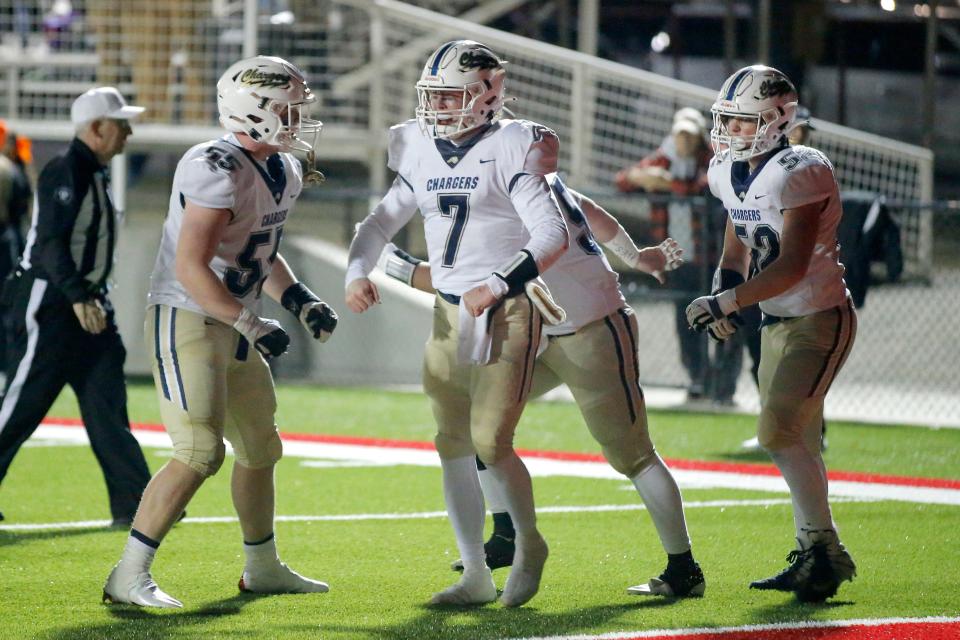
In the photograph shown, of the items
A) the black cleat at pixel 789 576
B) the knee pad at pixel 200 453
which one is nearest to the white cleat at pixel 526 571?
the black cleat at pixel 789 576

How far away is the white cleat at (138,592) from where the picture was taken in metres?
5.26

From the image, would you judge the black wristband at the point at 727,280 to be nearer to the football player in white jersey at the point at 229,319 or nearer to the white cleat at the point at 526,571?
the white cleat at the point at 526,571

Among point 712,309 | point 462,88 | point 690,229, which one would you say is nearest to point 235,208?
point 462,88

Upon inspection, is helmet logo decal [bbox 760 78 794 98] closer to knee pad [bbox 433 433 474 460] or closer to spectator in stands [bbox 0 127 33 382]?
knee pad [bbox 433 433 474 460]

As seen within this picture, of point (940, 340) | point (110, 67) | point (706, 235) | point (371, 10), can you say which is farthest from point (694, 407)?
point (110, 67)

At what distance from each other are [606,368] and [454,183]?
2.55 feet

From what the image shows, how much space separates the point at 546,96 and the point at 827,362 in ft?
29.9

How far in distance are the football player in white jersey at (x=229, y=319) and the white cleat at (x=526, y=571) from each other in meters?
0.69

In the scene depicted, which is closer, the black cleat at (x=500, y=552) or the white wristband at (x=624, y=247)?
the white wristband at (x=624, y=247)

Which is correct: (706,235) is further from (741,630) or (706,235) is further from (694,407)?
(741,630)

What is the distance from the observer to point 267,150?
5461 millimetres

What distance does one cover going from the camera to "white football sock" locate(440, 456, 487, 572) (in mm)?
5438

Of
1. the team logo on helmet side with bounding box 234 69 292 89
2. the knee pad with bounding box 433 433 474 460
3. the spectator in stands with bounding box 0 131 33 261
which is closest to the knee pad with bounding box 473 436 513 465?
the knee pad with bounding box 433 433 474 460

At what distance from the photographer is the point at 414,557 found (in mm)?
6285
